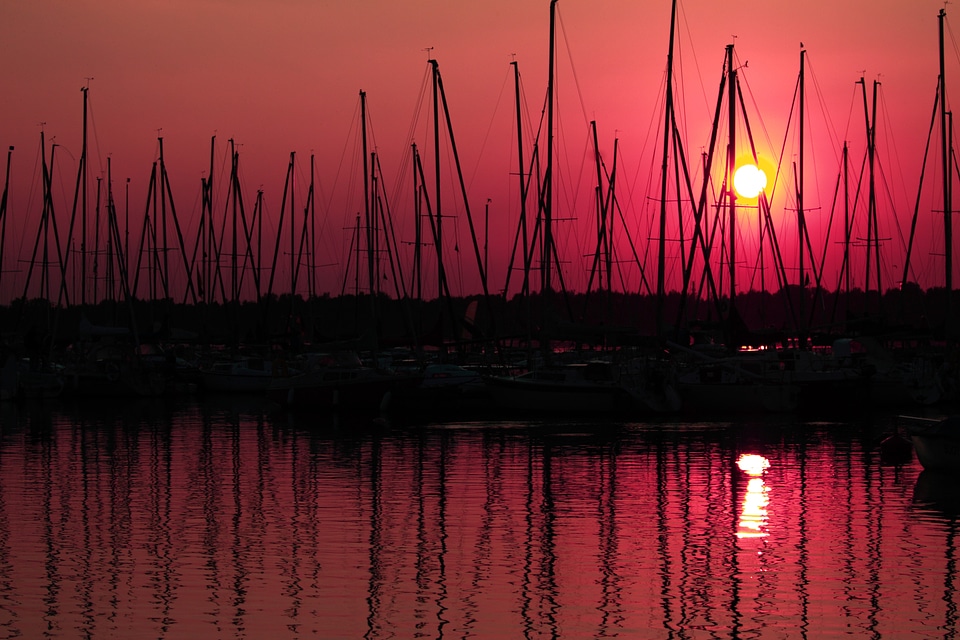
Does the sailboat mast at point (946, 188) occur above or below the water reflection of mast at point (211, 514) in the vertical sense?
above

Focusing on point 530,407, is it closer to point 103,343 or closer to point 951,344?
point 951,344

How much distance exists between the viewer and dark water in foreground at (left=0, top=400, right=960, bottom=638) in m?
13.1

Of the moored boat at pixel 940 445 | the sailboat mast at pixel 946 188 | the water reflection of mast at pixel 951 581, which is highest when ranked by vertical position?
the sailboat mast at pixel 946 188

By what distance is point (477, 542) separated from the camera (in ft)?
57.1

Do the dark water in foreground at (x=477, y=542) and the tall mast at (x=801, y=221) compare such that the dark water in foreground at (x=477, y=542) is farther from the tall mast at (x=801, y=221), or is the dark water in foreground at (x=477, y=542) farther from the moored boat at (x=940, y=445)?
the tall mast at (x=801, y=221)

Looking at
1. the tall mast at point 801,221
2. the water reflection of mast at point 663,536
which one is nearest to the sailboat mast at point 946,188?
the tall mast at point 801,221

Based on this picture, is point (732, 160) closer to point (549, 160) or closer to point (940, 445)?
point (549, 160)

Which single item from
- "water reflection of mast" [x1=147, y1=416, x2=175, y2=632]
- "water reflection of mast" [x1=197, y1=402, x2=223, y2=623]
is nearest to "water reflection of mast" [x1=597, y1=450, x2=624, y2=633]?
"water reflection of mast" [x1=197, y1=402, x2=223, y2=623]

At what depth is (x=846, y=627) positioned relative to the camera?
12.6m

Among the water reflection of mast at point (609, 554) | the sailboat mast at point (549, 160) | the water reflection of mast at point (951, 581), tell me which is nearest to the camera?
the water reflection of mast at point (951, 581)

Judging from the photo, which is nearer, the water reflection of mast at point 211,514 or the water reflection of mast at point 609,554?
the water reflection of mast at point 609,554

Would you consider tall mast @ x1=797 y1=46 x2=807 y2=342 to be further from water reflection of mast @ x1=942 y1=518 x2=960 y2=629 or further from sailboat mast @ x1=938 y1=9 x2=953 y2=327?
water reflection of mast @ x1=942 y1=518 x2=960 y2=629

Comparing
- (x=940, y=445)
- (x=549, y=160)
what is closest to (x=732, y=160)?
(x=549, y=160)

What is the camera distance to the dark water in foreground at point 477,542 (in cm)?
1311
